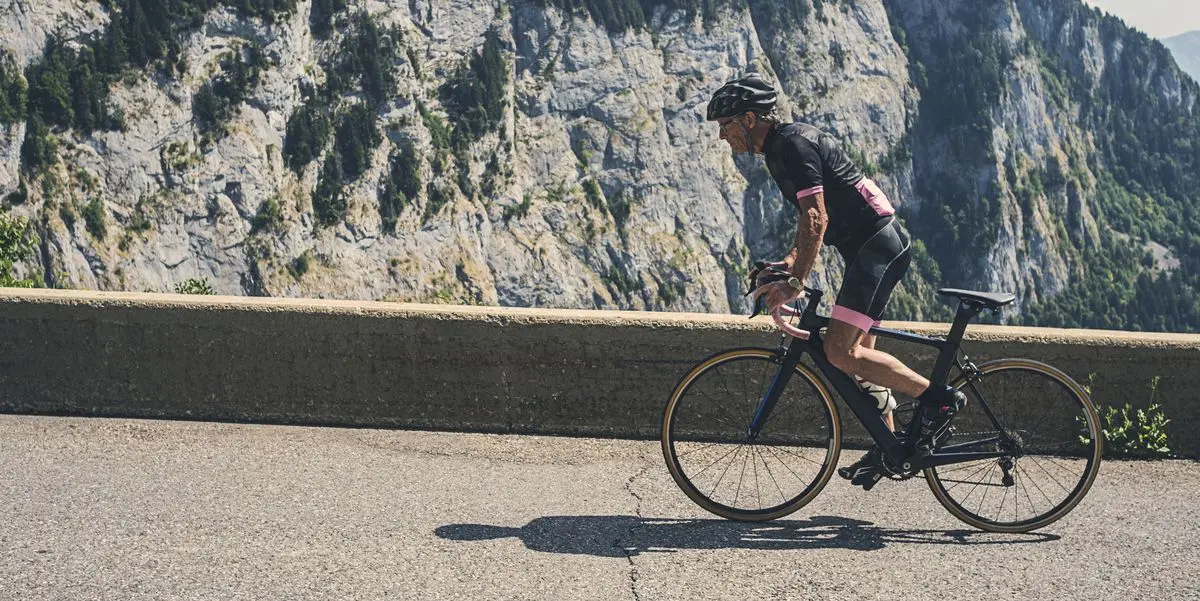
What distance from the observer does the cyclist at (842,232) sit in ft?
14.4

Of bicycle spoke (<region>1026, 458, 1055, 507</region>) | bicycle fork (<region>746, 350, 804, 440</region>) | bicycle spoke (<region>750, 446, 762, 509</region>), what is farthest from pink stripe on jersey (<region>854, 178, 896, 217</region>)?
bicycle spoke (<region>1026, 458, 1055, 507</region>)

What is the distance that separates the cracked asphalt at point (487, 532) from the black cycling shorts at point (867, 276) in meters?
0.92

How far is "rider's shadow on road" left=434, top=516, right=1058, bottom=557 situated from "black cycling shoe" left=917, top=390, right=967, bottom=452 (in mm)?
376

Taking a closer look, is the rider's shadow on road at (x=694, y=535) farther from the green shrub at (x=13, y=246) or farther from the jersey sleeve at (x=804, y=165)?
the green shrub at (x=13, y=246)

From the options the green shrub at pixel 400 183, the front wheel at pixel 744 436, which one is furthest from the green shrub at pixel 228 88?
the front wheel at pixel 744 436

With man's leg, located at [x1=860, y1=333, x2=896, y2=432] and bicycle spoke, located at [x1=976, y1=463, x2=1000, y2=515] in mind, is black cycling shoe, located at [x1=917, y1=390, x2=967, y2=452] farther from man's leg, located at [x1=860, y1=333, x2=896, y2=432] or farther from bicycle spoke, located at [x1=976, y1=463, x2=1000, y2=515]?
bicycle spoke, located at [x1=976, y1=463, x2=1000, y2=515]

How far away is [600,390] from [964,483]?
214 centimetres

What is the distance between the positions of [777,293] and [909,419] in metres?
0.83

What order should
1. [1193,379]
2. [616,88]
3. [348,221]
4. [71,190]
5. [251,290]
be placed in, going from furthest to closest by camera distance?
1. [616,88]
2. [348,221]
3. [251,290]
4. [71,190]
5. [1193,379]

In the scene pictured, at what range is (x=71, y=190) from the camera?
12650 centimetres

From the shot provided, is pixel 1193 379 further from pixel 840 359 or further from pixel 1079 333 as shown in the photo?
pixel 840 359

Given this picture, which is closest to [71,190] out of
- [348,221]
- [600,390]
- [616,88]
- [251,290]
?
[251,290]

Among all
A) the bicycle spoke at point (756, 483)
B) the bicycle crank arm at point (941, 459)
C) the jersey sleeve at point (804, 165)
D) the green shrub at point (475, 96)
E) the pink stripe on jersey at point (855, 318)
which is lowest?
the bicycle spoke at point (756, 483)

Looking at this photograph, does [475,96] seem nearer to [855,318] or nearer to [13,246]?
[13,246]
